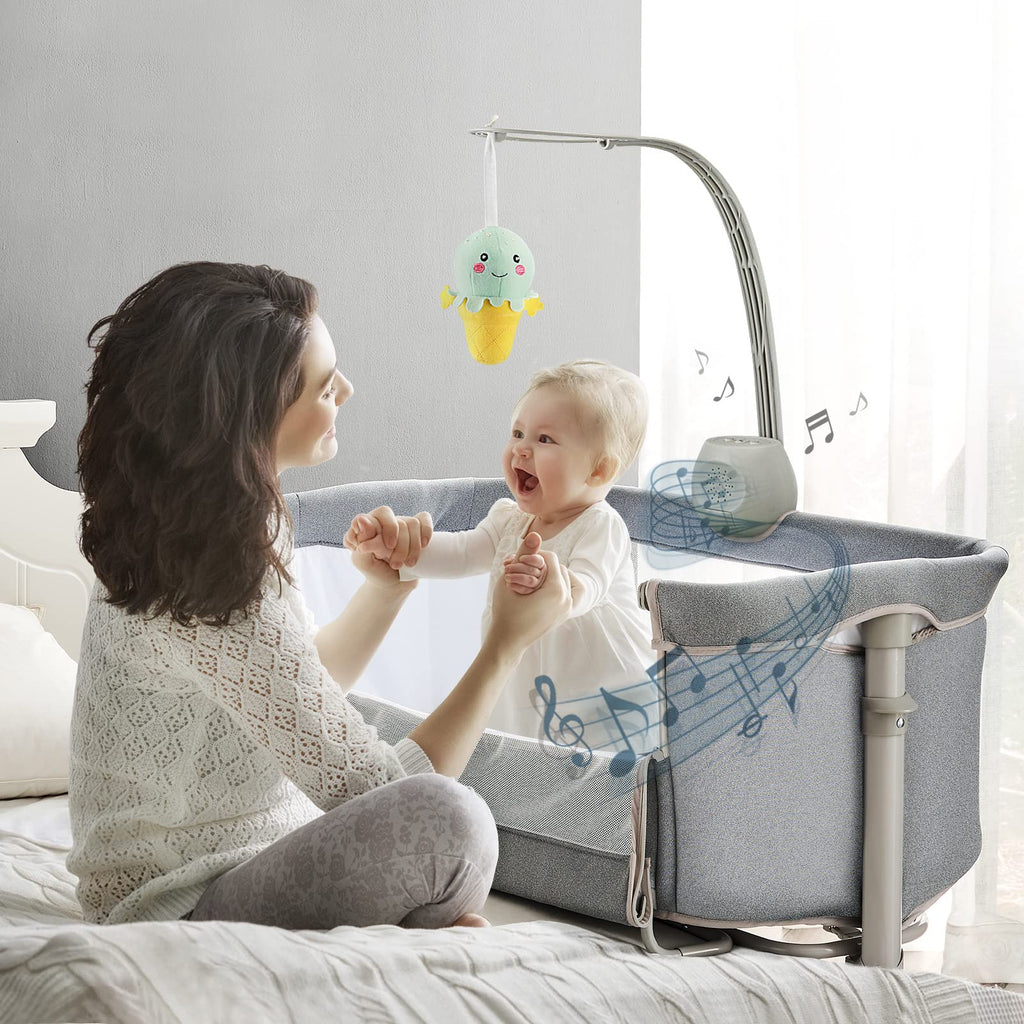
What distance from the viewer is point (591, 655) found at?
1139 millimetres

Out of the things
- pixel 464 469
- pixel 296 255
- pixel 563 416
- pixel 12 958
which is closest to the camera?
pixel 12 958

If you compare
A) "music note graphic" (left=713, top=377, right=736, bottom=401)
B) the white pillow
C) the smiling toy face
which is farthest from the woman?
"music note graphic" (left=713, top=377, right=736, bottom=401)

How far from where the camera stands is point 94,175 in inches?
73.7

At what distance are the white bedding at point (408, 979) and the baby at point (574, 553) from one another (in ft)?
0.64

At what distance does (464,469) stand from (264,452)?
4.10 ft

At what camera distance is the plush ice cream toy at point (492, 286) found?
155 centimetres

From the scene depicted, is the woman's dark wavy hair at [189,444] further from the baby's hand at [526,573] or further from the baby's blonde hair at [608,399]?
the baby's blonde hair at [608,399]

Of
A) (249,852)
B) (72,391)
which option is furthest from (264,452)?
(72,391)

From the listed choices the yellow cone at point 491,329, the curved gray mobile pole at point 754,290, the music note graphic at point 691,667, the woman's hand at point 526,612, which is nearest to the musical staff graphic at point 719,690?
the music note graphic at point 691,667

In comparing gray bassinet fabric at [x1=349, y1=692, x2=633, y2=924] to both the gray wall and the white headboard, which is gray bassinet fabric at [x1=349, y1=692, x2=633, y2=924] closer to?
the white headboard

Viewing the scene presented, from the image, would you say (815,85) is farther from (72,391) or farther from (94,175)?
(72,391)

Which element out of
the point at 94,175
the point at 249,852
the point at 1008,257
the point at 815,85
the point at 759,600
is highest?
the point at 815,85

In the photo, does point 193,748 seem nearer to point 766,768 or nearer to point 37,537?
point 766,768

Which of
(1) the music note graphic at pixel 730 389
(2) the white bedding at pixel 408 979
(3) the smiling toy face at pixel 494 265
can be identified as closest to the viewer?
(2) the white bedding at pixel 408 979
